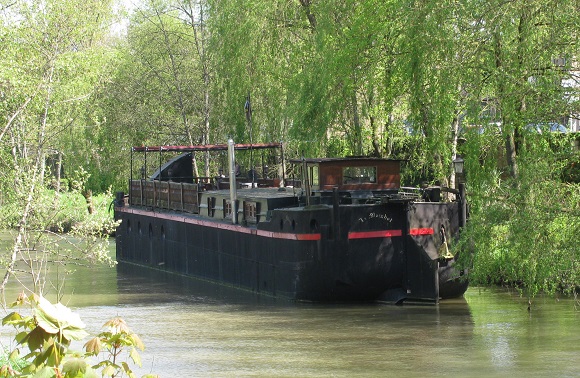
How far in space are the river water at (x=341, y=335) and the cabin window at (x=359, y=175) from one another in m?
2.91

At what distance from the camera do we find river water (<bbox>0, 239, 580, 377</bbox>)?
1547cm

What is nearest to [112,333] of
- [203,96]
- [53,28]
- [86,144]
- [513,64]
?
[513,64]

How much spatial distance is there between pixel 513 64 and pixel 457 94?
230cm

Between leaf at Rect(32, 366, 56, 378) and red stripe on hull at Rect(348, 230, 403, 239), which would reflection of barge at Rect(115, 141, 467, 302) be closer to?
red stripe on hull at Rect(348, 230, 403, 239)

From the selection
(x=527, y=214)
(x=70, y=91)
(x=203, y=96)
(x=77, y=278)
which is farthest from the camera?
(x=203, y=96)

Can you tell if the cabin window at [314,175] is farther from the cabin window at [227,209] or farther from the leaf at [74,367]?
the leaf at [74,367]

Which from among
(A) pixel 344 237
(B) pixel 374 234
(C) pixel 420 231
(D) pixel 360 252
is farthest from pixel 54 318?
(C) pixel 420 231

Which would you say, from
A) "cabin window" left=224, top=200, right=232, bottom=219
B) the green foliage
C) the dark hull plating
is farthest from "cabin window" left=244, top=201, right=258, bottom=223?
the green foliage

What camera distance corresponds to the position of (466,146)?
17922 millimetres

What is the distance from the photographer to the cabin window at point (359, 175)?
22.8 meters

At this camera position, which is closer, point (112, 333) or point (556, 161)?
point (112, 333)

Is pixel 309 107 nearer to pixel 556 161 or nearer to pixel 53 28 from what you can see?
pixel 53 28

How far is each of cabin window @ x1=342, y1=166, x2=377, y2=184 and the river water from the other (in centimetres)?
291

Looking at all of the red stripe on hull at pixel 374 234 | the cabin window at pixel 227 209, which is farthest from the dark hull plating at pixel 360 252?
the cabin window at pixel 227 209
